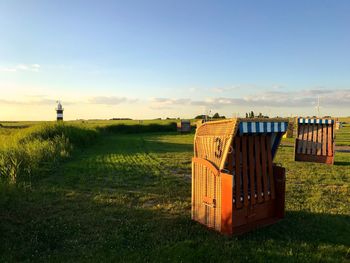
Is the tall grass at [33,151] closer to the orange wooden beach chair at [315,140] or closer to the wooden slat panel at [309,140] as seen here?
the orange wooden beach chair at [315,140]

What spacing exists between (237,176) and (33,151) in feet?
30.3

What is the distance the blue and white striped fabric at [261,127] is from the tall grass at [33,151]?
20.0 feet

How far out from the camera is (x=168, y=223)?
5578mm

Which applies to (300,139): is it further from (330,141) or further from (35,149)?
(35,149)

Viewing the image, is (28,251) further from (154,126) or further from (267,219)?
(154,126)

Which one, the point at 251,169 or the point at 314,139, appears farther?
the point at 314,139

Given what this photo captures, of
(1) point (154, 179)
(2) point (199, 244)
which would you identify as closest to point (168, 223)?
(2) point (199, 244)

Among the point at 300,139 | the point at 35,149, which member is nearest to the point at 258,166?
the point at 300,139

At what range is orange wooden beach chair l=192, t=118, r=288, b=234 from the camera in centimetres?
496

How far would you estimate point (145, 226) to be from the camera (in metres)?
5.40

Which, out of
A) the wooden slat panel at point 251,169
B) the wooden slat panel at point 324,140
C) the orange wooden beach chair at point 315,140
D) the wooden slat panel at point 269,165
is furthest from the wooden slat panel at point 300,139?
the wooden slat panel at point 251,169

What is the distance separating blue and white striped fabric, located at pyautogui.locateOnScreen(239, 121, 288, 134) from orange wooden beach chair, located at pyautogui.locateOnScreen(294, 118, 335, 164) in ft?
27.1

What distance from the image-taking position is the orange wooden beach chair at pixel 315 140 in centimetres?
1295

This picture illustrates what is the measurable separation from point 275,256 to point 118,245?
2.22 metres
